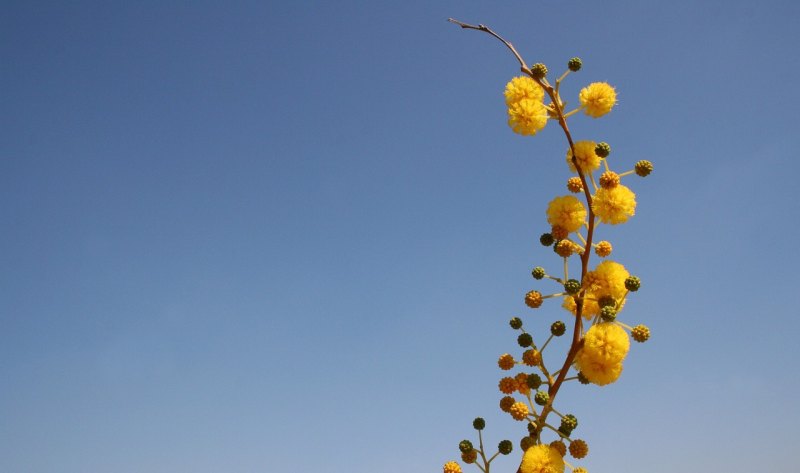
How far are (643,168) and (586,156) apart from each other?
53 cm

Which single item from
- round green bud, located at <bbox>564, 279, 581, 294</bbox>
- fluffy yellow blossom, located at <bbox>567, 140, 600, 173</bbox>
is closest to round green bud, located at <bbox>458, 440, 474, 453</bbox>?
round green bud, located at <bbox>564, 279, 581, 294</bbox>

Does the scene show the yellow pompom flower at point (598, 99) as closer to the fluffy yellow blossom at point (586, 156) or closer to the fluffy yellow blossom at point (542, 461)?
the fluffy yellow blossom at point (586, 156)

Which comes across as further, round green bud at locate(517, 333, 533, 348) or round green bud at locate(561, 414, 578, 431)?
round green bud at locate(517, 333, 533, 348)

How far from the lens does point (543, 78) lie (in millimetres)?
5109

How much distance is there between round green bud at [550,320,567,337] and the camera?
4.84 meters

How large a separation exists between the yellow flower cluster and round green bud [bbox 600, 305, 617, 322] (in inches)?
70.7

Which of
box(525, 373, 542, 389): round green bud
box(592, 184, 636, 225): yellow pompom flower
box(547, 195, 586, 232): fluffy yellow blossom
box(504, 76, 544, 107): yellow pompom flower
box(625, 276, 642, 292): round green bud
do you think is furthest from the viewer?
box(504, 76, 544, 107): yellow pompom flower

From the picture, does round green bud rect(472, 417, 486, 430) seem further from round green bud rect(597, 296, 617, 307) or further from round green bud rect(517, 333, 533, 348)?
round green bud rect(597, 296, 617, 307)

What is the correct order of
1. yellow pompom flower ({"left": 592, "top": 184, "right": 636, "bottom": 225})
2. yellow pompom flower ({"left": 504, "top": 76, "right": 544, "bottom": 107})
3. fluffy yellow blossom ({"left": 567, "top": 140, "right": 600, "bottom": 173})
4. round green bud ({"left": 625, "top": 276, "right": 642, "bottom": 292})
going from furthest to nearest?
yellow pompom flower ({"left": 504, "top": 76, "right": 544, "bottom": 107}) < fluffy yellow blossom ({"left": 567, "top": 140, "right": 600, "bottom": 173}) < yellow pompom flower ({"left": 592, "top": 184, "right": 636, "bottom": 225}) < round green bud ({"left": 625, "top": 276, "right": 642, "bottom": 292})

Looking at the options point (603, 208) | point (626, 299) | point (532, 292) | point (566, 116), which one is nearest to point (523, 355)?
point (532, 292)

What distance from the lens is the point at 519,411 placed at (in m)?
4.75

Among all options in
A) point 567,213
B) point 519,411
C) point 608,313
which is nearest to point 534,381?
point 519,411

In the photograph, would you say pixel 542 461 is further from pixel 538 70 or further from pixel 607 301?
pixel 538 70

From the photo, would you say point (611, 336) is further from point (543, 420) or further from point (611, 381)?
point (543, 420)
